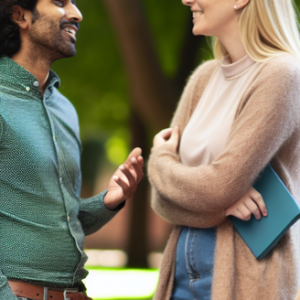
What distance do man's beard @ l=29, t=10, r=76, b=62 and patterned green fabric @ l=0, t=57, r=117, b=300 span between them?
0.17 m

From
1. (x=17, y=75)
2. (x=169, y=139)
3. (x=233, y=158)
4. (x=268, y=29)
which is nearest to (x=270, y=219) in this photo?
(x=233, y=158)

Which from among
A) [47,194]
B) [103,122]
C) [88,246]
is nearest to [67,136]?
[47,194]

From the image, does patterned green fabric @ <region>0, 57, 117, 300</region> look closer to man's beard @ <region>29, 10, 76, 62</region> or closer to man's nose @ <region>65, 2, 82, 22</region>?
man's beard @ <region>29, 10, 76, 62</region>

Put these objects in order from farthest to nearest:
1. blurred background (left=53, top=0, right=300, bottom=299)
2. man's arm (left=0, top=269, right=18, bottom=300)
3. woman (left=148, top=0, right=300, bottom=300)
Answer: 1. blurred background (left=53, top=0, right=300, bottom=299)
2. woman (left=148, top=0, right=300, bottom=300)
3. man's arm (left=0, top=269, right=18, bottom=300)

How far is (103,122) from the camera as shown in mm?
13594

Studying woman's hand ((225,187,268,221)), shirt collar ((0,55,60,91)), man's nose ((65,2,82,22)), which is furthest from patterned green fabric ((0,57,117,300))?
woman's hand ((225,187,268,221))

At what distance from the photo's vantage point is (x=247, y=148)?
2.47 meters

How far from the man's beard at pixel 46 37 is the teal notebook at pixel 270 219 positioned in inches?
46.2

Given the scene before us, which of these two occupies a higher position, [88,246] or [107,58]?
[107,58]

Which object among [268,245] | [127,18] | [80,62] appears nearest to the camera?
[268,245]

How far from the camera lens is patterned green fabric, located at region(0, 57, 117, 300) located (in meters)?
2.52

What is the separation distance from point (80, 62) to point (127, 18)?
3840 mm

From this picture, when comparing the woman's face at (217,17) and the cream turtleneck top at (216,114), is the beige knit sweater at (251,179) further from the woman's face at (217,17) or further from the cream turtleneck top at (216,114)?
the woman's face at (217,17)

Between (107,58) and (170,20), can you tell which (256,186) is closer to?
(170,20)
